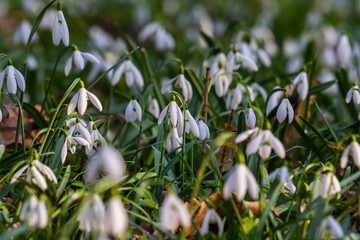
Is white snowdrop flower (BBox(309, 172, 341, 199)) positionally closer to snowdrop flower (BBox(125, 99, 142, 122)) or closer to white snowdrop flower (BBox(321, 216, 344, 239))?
white snowdrop flower (BBox(321, 216, 344, 239))

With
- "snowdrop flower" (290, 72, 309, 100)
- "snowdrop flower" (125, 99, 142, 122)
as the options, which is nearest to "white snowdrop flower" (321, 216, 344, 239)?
"snowdrop flower" (125, 99, 142, 122)

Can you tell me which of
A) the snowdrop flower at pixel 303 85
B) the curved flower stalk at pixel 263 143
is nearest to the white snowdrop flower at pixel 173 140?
the curved flower stalk at pixel 263 143

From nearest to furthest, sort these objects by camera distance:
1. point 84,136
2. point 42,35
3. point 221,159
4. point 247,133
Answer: point 247,133 → point 84,136 → point 221,159 → point 42,35

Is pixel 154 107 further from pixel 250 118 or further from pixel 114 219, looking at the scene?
pixel 114 219

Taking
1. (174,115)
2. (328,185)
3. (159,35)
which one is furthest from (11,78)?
(159,35)

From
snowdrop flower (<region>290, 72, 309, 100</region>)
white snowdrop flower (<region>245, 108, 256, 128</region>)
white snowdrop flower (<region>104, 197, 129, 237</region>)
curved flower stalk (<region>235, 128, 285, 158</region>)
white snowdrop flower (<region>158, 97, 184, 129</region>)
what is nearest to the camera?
white snowdrop flower (<region>104, 197, 129, 237</region>)

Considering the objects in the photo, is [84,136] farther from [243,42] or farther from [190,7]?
[190,7]

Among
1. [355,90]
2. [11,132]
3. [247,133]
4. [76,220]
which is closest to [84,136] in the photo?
[76,220]

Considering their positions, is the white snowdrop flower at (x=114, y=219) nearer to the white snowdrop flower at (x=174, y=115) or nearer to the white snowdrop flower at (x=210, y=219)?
the white snowdrop flower at (x=210, y=219)
